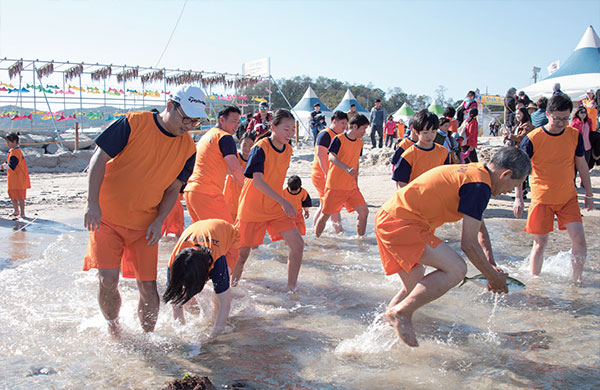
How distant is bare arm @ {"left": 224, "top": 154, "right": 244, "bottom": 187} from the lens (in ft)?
16.6

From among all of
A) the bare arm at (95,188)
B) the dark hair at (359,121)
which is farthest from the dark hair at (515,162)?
the dark hair at (359,121)

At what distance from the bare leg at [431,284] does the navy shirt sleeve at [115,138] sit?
2.14 metres

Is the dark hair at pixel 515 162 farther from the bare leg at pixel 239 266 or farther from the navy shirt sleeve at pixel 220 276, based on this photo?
the bare leg at pixel 239 266

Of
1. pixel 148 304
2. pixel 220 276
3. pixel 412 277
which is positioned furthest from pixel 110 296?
pixel 412 277

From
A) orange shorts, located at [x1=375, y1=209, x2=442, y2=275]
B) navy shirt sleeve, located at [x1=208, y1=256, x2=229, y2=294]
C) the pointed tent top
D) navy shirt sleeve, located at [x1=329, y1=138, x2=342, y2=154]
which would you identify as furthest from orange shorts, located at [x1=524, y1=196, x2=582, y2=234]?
the pointed tent top

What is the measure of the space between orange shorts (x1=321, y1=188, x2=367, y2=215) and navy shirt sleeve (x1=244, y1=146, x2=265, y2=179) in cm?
242

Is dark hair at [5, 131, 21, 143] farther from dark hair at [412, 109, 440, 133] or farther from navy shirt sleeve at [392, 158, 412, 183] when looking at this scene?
dark hair at [412, 109, 440, 133]

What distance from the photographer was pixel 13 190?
30.5 ft

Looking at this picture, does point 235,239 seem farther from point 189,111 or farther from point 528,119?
point 528,119

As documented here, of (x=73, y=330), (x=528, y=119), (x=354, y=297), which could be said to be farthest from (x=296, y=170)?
(x=73, y=330)

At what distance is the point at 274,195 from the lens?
4.77 meters

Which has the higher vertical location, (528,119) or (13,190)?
(528,119)

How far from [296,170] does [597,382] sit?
14.7 metres

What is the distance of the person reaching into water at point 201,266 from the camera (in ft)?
11.3
